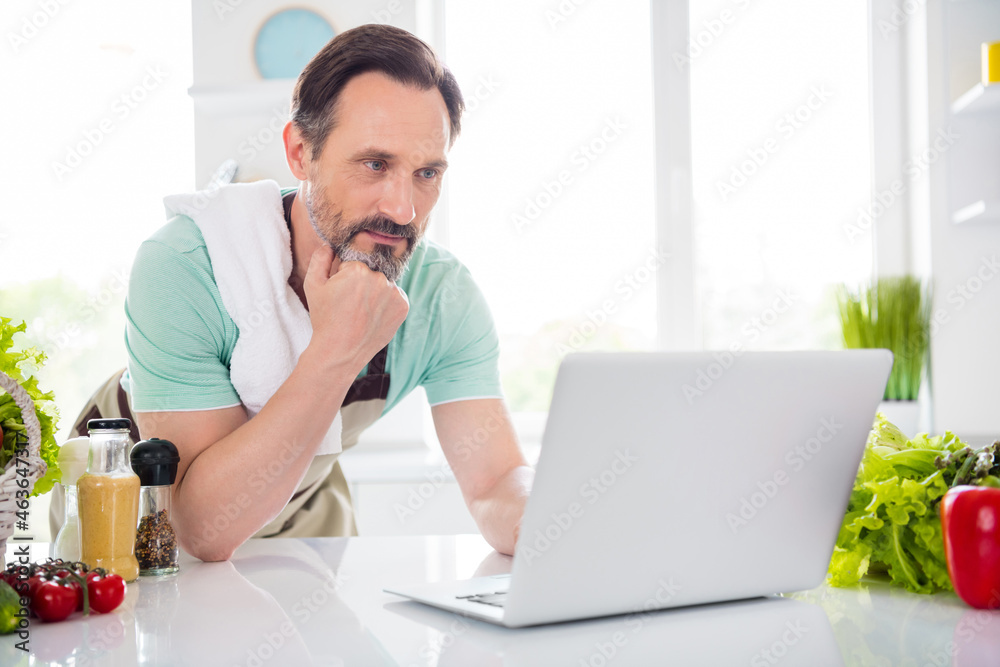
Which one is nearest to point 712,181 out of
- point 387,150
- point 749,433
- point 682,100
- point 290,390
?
point 682,100

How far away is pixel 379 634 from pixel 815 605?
401 mm

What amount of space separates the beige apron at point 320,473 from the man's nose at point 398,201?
9.5 inches

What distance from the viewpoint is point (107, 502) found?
87cm

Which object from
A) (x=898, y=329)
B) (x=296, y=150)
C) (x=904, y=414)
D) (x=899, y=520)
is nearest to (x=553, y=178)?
(x=898, y=329)

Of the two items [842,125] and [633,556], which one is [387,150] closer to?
[633,556]

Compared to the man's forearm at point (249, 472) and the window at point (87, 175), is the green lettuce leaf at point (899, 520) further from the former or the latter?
the window at point (87, 175)

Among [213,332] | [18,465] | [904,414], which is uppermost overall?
[213,332]

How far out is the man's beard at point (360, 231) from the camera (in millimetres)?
1267

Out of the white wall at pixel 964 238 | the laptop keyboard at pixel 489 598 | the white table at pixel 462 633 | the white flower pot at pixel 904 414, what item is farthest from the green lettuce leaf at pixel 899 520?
the white wall at pixel 964 238

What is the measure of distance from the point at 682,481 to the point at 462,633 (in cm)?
22

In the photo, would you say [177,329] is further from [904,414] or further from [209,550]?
[904,414]

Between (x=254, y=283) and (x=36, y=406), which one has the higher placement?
(x=254, y=283)

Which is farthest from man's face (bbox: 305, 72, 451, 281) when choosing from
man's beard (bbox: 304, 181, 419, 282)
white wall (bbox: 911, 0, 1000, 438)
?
white wall (bbox: 911, 0, 1000, 438)

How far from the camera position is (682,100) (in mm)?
2729
